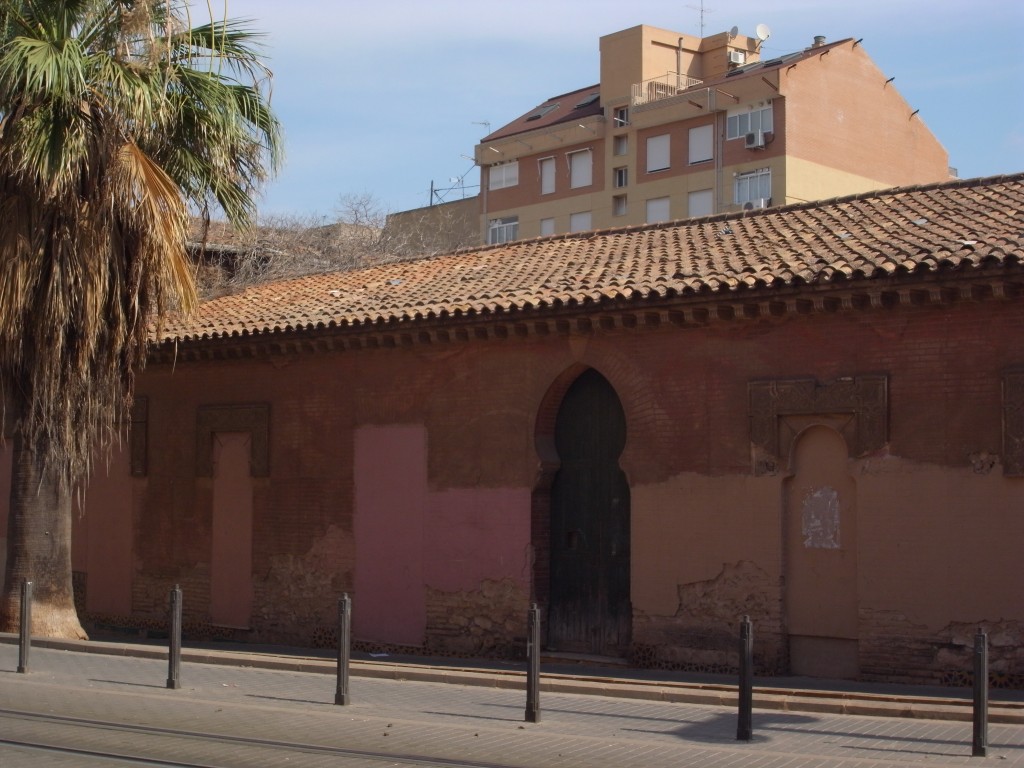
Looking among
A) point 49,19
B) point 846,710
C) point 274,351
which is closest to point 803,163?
point 274,351

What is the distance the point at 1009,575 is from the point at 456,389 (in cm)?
744

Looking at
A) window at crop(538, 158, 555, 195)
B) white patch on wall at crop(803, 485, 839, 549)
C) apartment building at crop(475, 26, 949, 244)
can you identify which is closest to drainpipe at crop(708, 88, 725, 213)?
apartment building at crop(475, 26, 949, 244)

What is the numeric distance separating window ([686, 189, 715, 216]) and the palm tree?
109ft

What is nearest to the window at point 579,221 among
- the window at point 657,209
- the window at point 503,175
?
the window at point 657,209

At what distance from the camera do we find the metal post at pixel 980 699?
31.0 feet

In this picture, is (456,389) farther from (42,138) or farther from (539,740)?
(539,740)

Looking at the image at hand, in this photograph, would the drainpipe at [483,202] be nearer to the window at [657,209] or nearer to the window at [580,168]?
the window at [580,168]

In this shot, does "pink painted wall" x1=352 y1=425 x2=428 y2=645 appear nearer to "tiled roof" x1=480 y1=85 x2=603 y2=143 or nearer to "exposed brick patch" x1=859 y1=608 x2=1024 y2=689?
"exposed brick patch" x1=859 y1=608 x2=1024 y2=689

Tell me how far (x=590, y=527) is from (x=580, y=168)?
39.8 m

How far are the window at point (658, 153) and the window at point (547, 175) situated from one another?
5.41 metres

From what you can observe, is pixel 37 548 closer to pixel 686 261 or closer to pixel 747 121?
pixel 686 261

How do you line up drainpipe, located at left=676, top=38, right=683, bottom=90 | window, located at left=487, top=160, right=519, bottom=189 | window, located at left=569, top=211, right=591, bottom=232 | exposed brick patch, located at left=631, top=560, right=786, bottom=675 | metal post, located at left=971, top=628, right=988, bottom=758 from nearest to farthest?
metal post, located at left=971, top=628, right=988, bottom=758 → exposed brick patch, located at left=631, top=560, right=786, bottom=675 → drainpipe, located at left=676, top=38, right=683, bottom=90 → window, located at left=569, top=211, right=591, bottom=232 → window, located at left=487, top=160, right=519, bottom=189

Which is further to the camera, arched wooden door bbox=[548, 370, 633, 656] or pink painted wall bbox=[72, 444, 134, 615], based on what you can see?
pink painted wall bbox=[72, 444, 134, 615]

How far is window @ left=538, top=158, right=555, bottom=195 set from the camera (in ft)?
184
